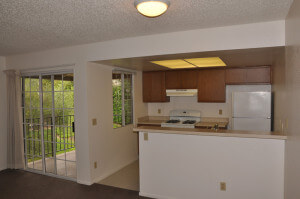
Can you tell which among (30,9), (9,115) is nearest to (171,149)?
(30,9)

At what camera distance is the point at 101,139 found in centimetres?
418

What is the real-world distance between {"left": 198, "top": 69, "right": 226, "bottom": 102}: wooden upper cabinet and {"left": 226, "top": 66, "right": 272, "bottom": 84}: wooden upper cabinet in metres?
0.17

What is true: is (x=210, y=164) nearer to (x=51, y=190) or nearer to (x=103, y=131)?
(x=103, y=131)

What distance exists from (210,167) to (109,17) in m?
2.27

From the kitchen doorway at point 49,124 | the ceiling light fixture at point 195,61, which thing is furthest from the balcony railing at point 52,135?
the ceiling light fixture at point 195,61

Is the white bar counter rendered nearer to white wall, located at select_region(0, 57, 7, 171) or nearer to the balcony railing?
the balcony railing

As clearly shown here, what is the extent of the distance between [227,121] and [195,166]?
2.46 meters

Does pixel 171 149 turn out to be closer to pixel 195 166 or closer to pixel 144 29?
pixel 195 166

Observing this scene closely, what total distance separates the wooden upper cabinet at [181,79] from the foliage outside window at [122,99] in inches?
38.6

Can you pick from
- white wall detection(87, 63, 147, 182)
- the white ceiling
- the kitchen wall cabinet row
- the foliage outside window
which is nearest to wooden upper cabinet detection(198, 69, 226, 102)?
the kitchen wall cabinet row

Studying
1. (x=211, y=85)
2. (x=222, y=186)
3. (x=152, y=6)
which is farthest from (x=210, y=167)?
(x=211, y=85)

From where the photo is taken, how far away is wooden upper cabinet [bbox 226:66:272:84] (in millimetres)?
4652

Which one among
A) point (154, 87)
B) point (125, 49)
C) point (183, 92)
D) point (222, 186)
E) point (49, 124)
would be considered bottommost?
point (222, 186)

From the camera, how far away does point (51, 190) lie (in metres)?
3.69
